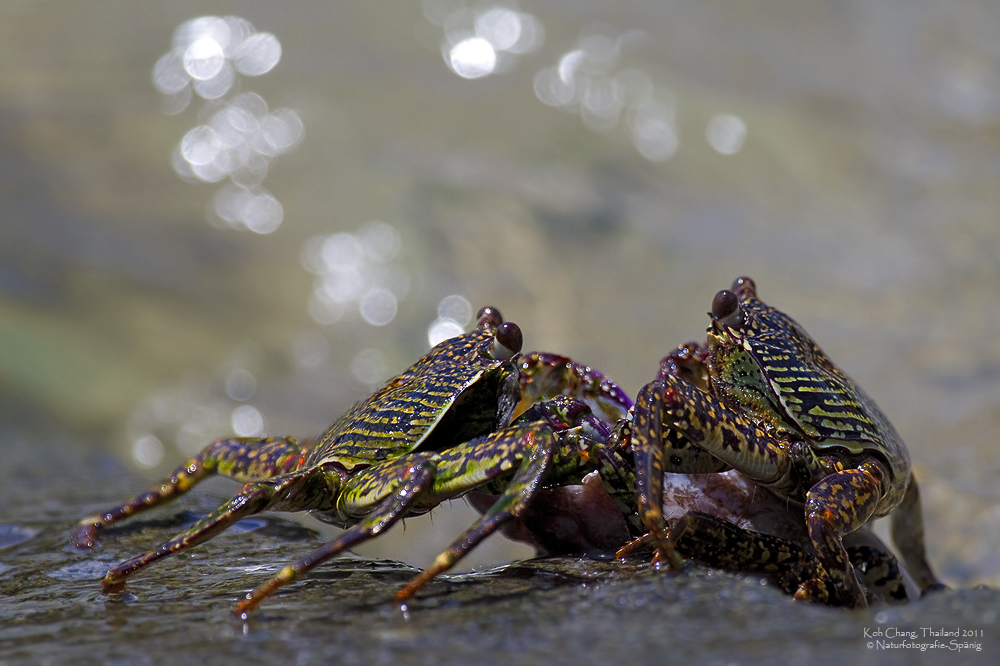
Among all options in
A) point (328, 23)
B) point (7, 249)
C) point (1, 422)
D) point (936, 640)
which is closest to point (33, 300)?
point (7, 249)

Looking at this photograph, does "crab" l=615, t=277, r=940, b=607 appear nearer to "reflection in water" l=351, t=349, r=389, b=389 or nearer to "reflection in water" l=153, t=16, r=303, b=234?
"reflection in water" l=351, t=349, r=389, b=389

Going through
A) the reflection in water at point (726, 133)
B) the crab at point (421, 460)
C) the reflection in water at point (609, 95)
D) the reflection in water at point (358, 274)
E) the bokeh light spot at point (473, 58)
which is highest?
the bokeh light spot at point (473, 58)

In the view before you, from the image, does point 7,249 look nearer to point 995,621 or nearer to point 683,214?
point 683,214

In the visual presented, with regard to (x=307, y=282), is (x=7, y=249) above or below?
above

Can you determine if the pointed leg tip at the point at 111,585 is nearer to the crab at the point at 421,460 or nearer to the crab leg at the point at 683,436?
the crab at the point at 421,460

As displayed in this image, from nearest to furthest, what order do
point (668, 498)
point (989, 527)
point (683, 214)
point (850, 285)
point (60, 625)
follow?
point (60, 625), point (668, 498), point (989, 527), point (850, 285), point (683, 214)

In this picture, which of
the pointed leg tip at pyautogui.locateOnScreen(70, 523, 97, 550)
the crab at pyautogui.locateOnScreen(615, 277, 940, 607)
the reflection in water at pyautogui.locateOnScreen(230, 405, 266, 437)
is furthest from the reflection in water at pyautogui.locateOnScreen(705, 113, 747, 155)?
the pointed leg tip at pyautogui.locateOnScreen(70, 523, 97, 550)

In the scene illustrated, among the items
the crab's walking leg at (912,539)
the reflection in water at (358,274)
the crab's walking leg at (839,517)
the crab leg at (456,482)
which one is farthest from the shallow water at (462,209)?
the crab's walking leg at (839,517)
